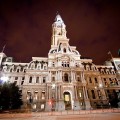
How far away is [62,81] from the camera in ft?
135

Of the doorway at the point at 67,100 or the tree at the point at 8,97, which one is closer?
the tree at the point at 8,97

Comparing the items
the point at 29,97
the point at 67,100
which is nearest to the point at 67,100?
the point at 67,100

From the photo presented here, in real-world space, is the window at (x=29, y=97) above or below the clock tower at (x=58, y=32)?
below

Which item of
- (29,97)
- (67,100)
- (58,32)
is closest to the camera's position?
(29,97)

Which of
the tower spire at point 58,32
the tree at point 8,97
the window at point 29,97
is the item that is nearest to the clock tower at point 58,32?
the tower spire at point 58,32

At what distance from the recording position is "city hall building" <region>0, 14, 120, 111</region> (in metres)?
39.1

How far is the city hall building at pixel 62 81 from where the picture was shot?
128 feet

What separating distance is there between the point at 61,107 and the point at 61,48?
23804 millimetres

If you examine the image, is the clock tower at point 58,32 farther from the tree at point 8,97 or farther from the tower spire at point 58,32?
the tree at point 8,97

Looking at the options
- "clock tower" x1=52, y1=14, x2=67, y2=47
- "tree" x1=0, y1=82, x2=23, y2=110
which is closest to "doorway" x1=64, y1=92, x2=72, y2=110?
"tree" x1=0, y1=82, x2=23, y2=110

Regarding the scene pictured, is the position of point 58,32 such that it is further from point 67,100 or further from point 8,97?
point 8,97

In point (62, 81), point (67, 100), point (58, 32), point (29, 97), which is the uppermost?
point (58, 32)

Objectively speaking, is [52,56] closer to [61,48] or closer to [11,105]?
[61,48]

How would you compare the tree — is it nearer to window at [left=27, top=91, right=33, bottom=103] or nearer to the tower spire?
window at [left=27, top=91, right=33, bottom=103]
